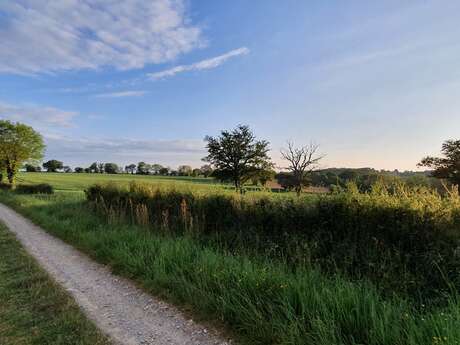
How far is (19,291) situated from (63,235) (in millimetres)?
5169

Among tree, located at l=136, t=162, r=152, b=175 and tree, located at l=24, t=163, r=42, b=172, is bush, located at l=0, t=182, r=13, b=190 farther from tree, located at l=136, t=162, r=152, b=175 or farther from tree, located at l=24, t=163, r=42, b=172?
tree, located at l=136, t=162, r=152, b=175

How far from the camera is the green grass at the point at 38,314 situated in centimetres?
350

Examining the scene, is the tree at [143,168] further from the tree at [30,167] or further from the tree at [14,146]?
the tree at [14,146]

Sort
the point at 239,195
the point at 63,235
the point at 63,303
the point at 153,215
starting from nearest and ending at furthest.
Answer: the point at 63,303
the point at 239,195
the point at 63,235
the point at 153,215

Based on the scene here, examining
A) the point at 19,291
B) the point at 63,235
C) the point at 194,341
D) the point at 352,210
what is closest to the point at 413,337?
the point at 194,341

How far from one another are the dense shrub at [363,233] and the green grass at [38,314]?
3334mm

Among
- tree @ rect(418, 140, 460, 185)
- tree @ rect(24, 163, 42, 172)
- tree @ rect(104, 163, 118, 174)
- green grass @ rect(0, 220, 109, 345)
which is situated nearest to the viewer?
green grass @ rect(0, 220, 109, 345)

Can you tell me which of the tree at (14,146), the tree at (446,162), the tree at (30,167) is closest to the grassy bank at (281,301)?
the tree at (446,162)

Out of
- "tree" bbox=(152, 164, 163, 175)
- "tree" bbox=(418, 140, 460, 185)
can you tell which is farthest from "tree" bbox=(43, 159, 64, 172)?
"tree" bbox=(418, 140, 460, 185)

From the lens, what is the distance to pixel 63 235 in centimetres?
979

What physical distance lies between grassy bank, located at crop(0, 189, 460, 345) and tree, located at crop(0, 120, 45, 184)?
46.5 meters

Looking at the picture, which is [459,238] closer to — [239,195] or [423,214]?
[423,214]

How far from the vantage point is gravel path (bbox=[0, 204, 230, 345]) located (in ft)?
11.8

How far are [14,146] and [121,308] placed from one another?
160 feet
